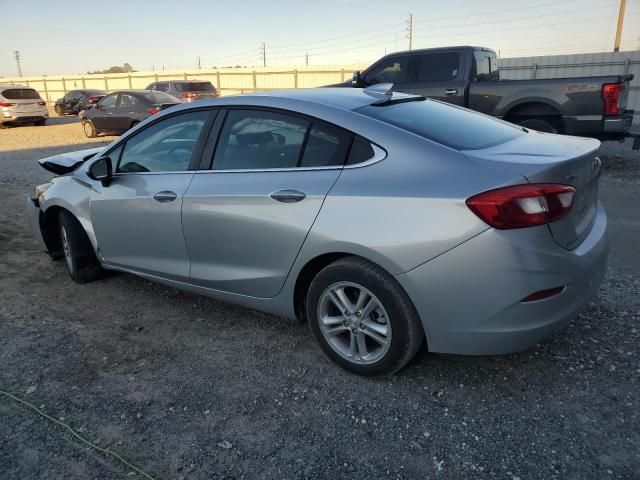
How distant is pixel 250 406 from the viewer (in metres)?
2.73

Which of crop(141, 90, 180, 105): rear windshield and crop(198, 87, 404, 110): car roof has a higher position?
crop(198, 87, 404, 110): car roof

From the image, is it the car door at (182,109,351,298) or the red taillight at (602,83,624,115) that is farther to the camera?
the red taillight at (602,83,624,115)

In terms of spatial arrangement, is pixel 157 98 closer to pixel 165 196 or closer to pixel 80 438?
pixel 165 196

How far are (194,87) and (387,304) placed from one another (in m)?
18.7

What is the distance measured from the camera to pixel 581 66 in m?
17.4

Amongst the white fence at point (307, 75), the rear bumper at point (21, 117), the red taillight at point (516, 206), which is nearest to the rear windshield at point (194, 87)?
the rear bumper at point (21, 117)

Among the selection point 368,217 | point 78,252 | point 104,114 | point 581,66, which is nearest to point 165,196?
point 78,252

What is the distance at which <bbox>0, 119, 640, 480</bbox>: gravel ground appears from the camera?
2.30 meters

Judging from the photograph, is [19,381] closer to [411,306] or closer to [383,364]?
[383,364]

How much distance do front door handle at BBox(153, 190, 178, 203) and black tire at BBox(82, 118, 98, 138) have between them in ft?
50.5

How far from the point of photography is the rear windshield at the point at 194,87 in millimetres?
19189

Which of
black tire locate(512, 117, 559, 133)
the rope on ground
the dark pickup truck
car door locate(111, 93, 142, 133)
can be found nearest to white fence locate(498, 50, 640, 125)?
the dark pickup truck

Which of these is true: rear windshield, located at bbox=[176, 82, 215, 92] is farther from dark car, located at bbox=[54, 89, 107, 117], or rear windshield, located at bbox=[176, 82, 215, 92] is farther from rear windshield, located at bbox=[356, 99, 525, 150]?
rear windshield, located at bbox=[356, 99, 525, 150]

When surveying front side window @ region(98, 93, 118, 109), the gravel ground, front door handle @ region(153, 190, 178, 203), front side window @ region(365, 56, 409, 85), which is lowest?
the gravel ground
